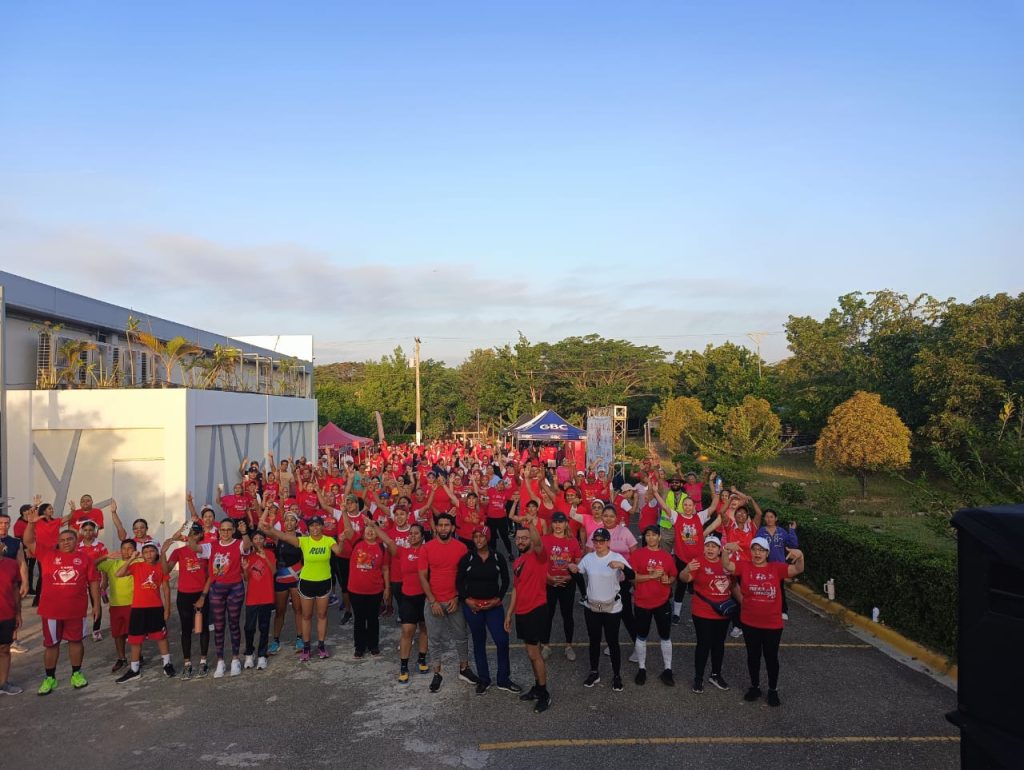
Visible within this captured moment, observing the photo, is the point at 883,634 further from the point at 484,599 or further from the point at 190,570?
the point at 190,570

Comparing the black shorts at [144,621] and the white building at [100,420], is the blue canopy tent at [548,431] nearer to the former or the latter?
the white building at [100,420]

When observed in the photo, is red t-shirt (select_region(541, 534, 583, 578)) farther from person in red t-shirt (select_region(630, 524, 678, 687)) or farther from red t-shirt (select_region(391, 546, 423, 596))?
red t-shirt (select_region(391, 546, 423, 596))

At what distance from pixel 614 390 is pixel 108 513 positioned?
44352 millimetres

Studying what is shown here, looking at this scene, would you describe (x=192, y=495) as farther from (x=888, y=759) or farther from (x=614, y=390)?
(x=614, y=390)

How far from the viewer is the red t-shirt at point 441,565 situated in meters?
6.66

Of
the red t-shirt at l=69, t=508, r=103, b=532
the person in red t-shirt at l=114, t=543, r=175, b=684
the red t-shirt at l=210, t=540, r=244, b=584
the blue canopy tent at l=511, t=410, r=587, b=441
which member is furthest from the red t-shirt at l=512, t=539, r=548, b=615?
the blue canopy tent at l=511, t=410, r=587, b=441

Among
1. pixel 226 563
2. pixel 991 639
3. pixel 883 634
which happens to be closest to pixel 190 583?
pixel 226 563

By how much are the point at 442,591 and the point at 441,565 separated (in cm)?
24

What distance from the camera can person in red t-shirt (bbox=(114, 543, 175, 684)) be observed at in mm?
6988

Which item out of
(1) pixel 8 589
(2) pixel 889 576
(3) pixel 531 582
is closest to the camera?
(3) pixel 531 582

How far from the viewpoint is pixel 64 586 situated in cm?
680

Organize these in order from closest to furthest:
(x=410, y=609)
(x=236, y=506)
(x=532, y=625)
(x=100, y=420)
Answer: (x=532, y=625)
(x=410, y=609)
(x=236, y=506)
(x=100, y=420)

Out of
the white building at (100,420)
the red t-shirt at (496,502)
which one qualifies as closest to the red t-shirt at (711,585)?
the red t-shirt at (496,502)

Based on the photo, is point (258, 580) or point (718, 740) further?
point (258, 580)
